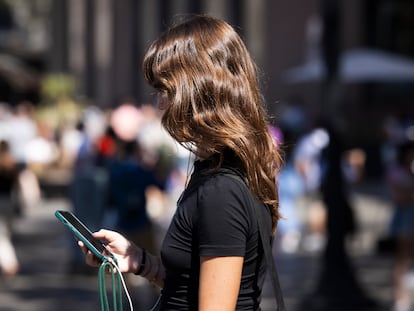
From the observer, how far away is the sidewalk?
9.98 metres

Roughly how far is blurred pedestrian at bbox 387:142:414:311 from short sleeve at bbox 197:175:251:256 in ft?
22.3

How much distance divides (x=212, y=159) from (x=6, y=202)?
30.1ft

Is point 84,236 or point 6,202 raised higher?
point 84,236

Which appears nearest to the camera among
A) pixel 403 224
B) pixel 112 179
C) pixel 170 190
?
pixel 112 179

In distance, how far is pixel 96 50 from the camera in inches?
1875

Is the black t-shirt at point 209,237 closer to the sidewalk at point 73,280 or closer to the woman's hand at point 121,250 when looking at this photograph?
the woman's hand at point 121,250

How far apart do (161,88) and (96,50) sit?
45372 millimetres

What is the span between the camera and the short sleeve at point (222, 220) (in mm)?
2641

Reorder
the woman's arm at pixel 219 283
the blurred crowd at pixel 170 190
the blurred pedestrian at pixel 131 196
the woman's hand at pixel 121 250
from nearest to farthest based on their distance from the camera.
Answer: the woman's arm at pixel 219 283, the woman's hand at pixel 121 250, the blurred pedestrian at pixel 131 196, the blurred crowd at pixel 170 190

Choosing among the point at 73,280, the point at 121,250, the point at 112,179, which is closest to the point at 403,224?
the point at 112,179

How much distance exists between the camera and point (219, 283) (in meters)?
2.62

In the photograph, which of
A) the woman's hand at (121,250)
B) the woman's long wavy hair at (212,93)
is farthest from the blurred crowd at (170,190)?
the woman's long wavy hair at (212,93)

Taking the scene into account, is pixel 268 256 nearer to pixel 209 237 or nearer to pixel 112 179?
pixel 209 237

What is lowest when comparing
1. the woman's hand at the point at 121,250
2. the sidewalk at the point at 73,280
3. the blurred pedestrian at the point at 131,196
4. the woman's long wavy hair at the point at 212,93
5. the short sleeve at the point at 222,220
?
the sidewalk at the point at 73,280
